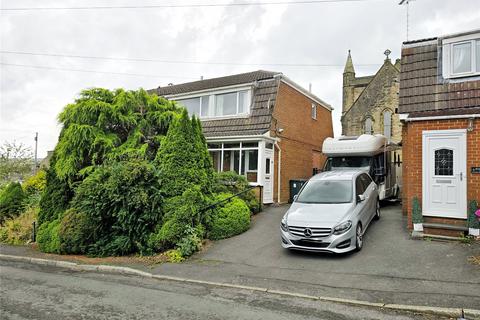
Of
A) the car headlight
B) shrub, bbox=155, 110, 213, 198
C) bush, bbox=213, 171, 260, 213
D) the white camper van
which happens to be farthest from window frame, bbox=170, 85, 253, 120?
the car headlight

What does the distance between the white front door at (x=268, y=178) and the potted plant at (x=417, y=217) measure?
7058mm

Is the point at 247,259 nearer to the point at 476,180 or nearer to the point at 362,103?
the point at 476,180

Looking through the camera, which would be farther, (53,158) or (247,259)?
(53,158)

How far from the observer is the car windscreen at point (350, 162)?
40.8ft

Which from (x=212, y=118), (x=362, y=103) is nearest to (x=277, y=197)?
Answer: (x=212, y=118)

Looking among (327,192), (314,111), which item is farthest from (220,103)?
(327,192)

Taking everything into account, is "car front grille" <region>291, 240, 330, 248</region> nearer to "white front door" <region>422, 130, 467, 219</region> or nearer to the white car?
the white car

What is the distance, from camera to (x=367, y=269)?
22.2 ft

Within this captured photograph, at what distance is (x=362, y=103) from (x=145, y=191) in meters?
24.0

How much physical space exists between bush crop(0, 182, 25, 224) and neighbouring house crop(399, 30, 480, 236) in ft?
51.8

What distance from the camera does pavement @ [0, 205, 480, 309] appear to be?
18.2ft

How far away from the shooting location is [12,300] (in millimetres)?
5668

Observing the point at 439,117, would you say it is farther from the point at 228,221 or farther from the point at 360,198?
the point at 228,221

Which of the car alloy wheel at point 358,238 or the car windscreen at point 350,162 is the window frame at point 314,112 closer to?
the car windscreen at point 350,162
